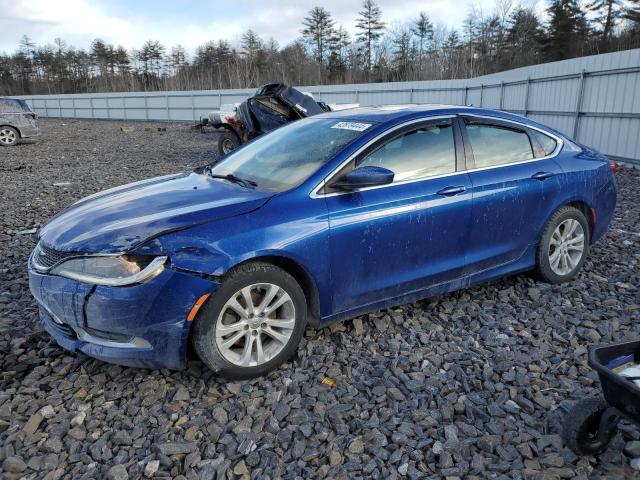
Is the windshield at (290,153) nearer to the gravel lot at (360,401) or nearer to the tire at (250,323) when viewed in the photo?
the tire at (250,323)

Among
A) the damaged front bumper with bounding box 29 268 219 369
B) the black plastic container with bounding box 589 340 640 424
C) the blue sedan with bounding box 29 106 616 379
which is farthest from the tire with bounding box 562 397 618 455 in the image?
the damaged front bumper with bounding box 29 268 219 369

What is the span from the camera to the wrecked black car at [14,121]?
52.6 feet

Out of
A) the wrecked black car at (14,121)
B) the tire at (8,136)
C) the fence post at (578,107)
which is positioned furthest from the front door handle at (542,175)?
the tire at (8,136)

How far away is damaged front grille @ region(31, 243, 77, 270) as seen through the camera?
277cm

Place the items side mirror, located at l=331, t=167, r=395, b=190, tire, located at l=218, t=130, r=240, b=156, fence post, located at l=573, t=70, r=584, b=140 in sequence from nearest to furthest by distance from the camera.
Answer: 1. side mirror, located at l=331, t=167, r=395, b=190
2. fence post, located at l=573, t=70, r=584, b=140
3. tire, located at l=218, t=130, r=240, b=156

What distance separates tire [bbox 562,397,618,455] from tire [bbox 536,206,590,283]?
2.04 meters

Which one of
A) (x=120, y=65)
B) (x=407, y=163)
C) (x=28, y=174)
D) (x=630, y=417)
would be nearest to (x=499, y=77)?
(x=28, y=174)

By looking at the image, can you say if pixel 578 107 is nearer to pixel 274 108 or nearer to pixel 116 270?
pixel 274 108

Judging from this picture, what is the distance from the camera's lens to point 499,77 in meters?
18.0

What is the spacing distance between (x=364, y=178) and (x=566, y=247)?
7.42ft

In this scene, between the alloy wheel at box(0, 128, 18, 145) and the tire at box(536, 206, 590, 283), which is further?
the alloy wheel at box(0, 128, 18, 145)

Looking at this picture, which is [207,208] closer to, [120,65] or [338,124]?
[338,124]

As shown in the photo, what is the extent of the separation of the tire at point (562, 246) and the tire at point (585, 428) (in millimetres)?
2038

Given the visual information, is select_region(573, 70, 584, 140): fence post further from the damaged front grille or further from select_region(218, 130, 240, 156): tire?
the damaged front grille
